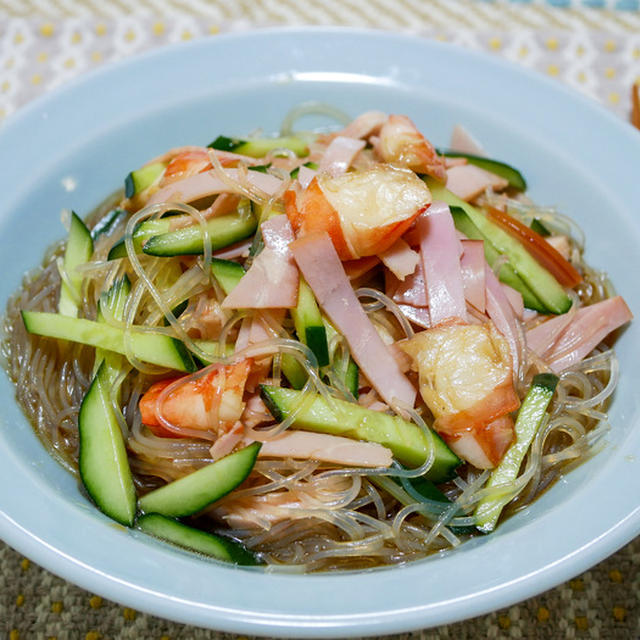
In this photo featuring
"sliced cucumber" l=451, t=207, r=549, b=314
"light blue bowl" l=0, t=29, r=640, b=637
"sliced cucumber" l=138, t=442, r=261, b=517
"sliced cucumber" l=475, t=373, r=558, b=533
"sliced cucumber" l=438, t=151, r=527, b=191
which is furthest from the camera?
"sliced cucumber" l=438, t=151, r=527, b=191

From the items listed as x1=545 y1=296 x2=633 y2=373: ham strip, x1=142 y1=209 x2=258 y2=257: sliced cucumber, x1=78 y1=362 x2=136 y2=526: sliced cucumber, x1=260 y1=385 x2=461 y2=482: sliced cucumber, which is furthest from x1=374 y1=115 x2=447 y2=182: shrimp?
x1=78 y1=362 x2=136 y2=526: sliced cucumber

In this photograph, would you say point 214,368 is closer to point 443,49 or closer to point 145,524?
point 145,524

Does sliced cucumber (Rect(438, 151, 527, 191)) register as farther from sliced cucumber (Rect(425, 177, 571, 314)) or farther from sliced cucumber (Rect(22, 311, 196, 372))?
sliced cucumber (Rect(22, 311, 196, 372))

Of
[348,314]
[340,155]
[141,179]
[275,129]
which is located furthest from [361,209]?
[275,129]

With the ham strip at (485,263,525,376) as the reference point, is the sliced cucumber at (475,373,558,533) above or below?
below

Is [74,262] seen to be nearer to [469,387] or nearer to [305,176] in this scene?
[305,176]

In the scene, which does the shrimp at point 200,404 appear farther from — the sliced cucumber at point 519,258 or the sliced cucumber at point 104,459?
the sliced cucumber at point 519,258

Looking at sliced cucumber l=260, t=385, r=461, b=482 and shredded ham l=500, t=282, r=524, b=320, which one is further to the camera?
shredded ham l=500, t=282, r=524, b=320

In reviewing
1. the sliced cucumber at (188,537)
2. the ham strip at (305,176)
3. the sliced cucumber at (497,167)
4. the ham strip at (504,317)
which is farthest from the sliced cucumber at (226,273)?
the sliced cucumber at (497,167)
